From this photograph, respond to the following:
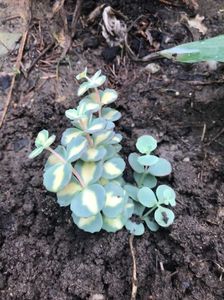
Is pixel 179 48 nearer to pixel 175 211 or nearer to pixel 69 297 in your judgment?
pixel 175 211

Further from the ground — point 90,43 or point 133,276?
point 90,43


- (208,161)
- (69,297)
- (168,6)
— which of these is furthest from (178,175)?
(168,6)

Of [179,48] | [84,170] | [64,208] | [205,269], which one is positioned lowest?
[205,269]

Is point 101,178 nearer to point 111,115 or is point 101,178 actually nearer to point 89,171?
point 89,171

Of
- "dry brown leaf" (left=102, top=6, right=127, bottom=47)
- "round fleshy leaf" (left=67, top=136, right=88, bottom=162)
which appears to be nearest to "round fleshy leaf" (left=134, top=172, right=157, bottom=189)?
"round fleshy leaf" (left=67, top=136, right=88, bottom=162)

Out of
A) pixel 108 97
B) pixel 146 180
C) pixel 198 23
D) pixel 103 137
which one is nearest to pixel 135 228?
pixel 146 180

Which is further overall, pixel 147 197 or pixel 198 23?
pixel 198 23

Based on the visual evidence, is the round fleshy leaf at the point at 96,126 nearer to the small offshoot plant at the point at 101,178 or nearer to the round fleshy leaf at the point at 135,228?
the small offshoot plant at the point at 101,178
